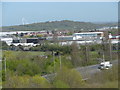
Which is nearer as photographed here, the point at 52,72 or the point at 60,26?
the point at 52,72

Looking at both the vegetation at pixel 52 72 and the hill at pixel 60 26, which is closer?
the vegetation at pixel 52 72

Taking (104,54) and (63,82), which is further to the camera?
(104,54)

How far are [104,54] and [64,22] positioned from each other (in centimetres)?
2609

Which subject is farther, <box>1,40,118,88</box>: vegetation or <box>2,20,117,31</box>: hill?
<box>2,20,117,31</box>: hill

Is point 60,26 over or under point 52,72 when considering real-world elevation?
over

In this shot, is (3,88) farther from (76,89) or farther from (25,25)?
(25,25)

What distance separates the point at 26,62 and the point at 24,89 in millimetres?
3582

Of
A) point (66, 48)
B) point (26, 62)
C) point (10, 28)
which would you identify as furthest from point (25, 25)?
point (26, 62)

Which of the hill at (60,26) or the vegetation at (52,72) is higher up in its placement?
the hill at (60,26)

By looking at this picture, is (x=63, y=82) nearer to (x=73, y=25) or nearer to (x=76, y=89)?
(x=76, y=89)

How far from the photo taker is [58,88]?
313 cm

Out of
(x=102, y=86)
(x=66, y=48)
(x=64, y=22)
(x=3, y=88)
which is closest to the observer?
(x=102, y=86)

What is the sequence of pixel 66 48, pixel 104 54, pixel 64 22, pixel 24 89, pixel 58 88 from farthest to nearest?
pixel 64 22 < pixel 66 48 < pixel 104 54 < pixel 24 89 < pixel 58 88

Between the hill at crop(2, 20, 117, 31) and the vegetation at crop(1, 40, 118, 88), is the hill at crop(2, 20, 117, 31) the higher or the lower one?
the higher one
